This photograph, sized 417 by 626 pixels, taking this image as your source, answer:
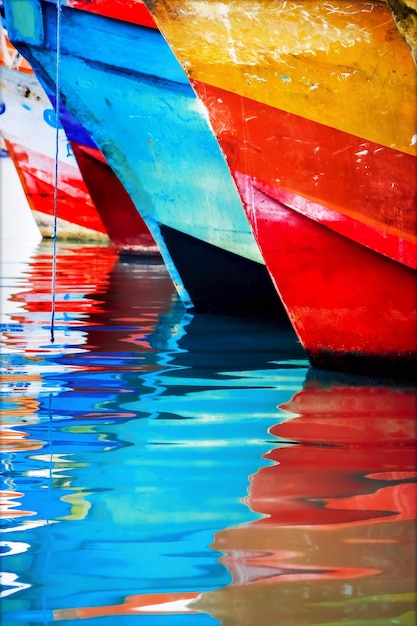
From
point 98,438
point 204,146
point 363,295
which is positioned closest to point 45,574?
point 98,438

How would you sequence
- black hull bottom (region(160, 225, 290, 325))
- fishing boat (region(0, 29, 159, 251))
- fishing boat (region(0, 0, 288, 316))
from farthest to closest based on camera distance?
fishing boat (region(0, 29, 159, 251)) < black hull bottom (region(160, 225, 290, 325)) < fishing boat (region(0, 0, 288, 316))

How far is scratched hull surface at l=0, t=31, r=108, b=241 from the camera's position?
11.6 m

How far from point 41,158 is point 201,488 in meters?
9.94

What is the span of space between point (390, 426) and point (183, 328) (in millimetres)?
2412

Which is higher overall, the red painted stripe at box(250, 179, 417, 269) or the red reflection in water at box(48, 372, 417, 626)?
the red painted stripe at box(250, 179, 417, 269)

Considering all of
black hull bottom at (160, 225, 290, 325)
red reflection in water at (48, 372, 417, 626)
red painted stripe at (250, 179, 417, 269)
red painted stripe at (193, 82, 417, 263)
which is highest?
red painted stripe at (193, 82, 417, 263)

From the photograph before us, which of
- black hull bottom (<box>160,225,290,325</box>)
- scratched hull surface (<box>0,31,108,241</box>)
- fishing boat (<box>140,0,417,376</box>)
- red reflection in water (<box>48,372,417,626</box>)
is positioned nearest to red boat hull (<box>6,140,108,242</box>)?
scratched hull surface (<box>0,31,108,241</box>)

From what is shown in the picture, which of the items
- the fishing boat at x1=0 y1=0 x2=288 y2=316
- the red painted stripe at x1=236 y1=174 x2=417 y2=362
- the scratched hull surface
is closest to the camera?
the red painted stripe at x1=236 y1=174 x2=417 y2=362

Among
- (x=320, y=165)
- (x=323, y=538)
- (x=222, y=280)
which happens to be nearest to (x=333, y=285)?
(x=320, y=165)

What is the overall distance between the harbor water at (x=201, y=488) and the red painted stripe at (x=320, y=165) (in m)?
0.63

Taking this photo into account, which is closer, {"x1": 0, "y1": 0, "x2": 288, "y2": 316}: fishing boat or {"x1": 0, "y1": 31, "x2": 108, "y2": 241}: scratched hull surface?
{"x1": 0, "y1": 0, "x2": 288, "y2": 316}: fishing boat

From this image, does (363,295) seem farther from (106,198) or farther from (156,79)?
(106,198)

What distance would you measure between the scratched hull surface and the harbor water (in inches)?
268

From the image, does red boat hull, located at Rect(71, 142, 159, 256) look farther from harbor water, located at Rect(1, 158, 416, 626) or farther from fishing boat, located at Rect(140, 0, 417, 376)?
fishing boat, located at Rect(140, 0, 417, 376)
